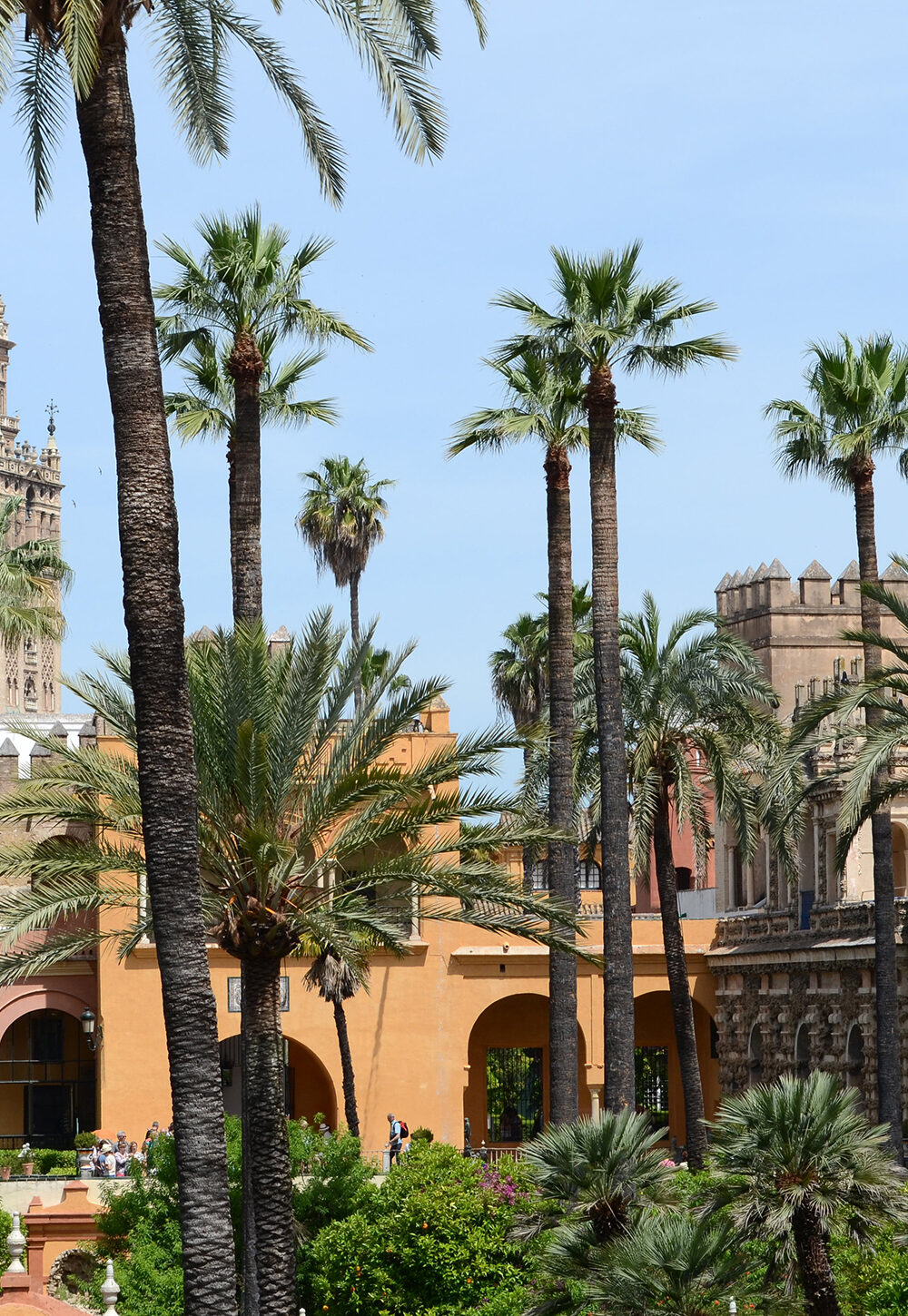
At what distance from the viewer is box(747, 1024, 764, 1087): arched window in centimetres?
3719

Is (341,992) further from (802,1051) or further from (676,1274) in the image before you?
(676,1274)

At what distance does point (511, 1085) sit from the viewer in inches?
1719

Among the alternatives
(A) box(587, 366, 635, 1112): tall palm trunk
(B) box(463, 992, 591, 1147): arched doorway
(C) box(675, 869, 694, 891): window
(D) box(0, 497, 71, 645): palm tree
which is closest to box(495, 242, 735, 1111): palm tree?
(A) box(587, 366, 635, 1112): tall palm trunk

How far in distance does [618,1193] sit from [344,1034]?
19159mm

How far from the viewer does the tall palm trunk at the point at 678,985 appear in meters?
28.5

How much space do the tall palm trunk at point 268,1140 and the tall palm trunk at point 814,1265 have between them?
485cm

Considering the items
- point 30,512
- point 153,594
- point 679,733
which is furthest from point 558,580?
point 30,512

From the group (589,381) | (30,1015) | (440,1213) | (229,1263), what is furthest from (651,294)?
(30,1015)

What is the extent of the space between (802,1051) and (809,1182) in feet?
70.8

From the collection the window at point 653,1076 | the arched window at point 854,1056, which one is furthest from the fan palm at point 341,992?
the window at point 653,1076

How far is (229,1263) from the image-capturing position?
12.0m

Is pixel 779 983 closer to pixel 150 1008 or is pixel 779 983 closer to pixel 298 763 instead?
pixel 150 1008

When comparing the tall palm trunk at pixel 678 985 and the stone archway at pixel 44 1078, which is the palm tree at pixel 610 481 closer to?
the tall palm trunk at pixel 678 985

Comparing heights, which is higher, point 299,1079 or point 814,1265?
point 814,1265
